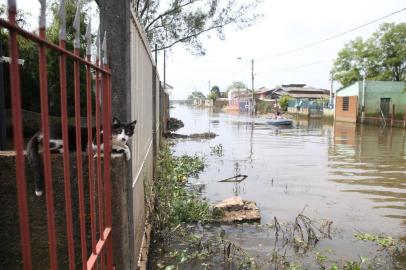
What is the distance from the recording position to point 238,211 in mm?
7699

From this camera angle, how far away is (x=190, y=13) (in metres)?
22.9

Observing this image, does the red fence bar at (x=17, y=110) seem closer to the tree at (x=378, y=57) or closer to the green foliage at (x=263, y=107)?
the tree at (x=378, y=57)

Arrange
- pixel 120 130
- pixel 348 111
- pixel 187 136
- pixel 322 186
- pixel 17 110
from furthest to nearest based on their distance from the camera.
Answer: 1. pixel 348 111
2. pixel 187 136
3. pixel 322 186
4. pixel 120 130
5. pixel 17 110

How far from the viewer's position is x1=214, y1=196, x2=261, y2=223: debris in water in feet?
24.0

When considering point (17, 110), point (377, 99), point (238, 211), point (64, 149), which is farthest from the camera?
point (377, 99)

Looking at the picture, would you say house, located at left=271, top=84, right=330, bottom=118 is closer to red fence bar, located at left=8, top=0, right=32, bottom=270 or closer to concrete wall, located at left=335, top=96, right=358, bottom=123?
concrete wall, located at left=335, top=96, right=358, bottom=123

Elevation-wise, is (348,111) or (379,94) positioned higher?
(379,94)

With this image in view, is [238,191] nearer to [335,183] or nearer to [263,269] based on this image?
[335,183]

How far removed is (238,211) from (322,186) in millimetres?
3873

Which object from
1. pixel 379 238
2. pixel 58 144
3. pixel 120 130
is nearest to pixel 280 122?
pixel 379 238

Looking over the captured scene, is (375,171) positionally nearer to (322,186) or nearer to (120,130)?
(322,186)

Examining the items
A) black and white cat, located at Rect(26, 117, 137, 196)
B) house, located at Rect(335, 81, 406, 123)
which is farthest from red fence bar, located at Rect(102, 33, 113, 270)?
house, located at Rect(335, 81, 406, 123)

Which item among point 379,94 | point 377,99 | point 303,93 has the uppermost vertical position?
point 303,93

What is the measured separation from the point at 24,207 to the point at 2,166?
143 centimetres
